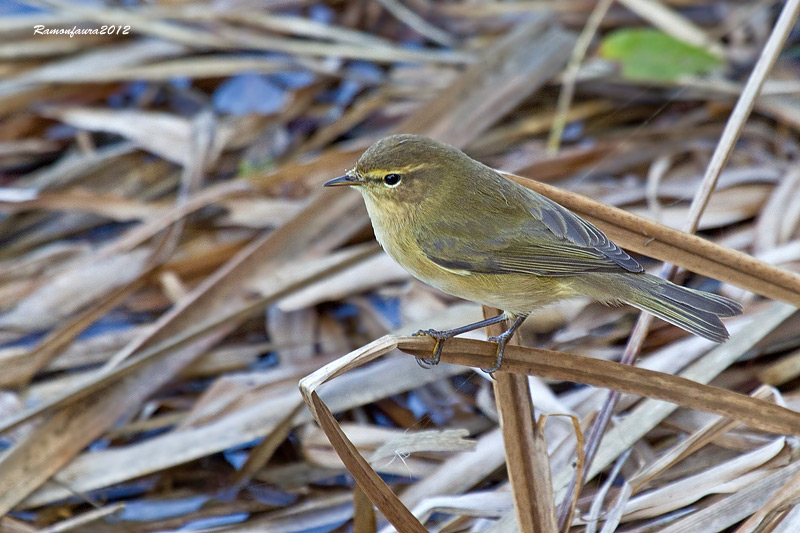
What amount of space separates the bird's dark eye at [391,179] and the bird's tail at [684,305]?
2.94 feet

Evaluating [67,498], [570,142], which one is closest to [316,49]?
[570,142]

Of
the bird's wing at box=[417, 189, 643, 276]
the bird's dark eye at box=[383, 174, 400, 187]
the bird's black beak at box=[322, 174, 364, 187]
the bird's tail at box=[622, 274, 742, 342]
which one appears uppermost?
the bird's dark eye at box=[383, 174, 400, 187]

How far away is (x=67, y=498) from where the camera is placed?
3.14 meters

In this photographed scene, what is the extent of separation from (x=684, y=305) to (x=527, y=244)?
56 centimetres

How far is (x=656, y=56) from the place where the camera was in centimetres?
459

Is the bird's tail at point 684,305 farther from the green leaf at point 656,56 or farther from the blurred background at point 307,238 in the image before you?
the green leaf at point 656,56

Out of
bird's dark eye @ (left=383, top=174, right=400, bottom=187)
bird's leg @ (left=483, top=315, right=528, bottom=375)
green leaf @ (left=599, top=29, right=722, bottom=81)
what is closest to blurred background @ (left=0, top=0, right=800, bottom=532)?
green leaf @ (left=599, top=29, right=722, bottom=81)

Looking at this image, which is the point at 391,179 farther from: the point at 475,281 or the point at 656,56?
the point at 656,56

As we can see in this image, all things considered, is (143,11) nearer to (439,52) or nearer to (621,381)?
(439,52)

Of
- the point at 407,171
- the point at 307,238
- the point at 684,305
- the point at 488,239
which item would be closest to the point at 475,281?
the point at 488,239

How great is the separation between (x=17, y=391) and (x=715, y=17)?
4.60 m

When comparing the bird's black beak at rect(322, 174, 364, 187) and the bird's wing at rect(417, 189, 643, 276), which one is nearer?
the bird's wing at rect(417, 189, 643, 276)

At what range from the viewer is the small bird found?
108 inches

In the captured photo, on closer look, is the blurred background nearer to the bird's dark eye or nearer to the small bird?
the small bird
